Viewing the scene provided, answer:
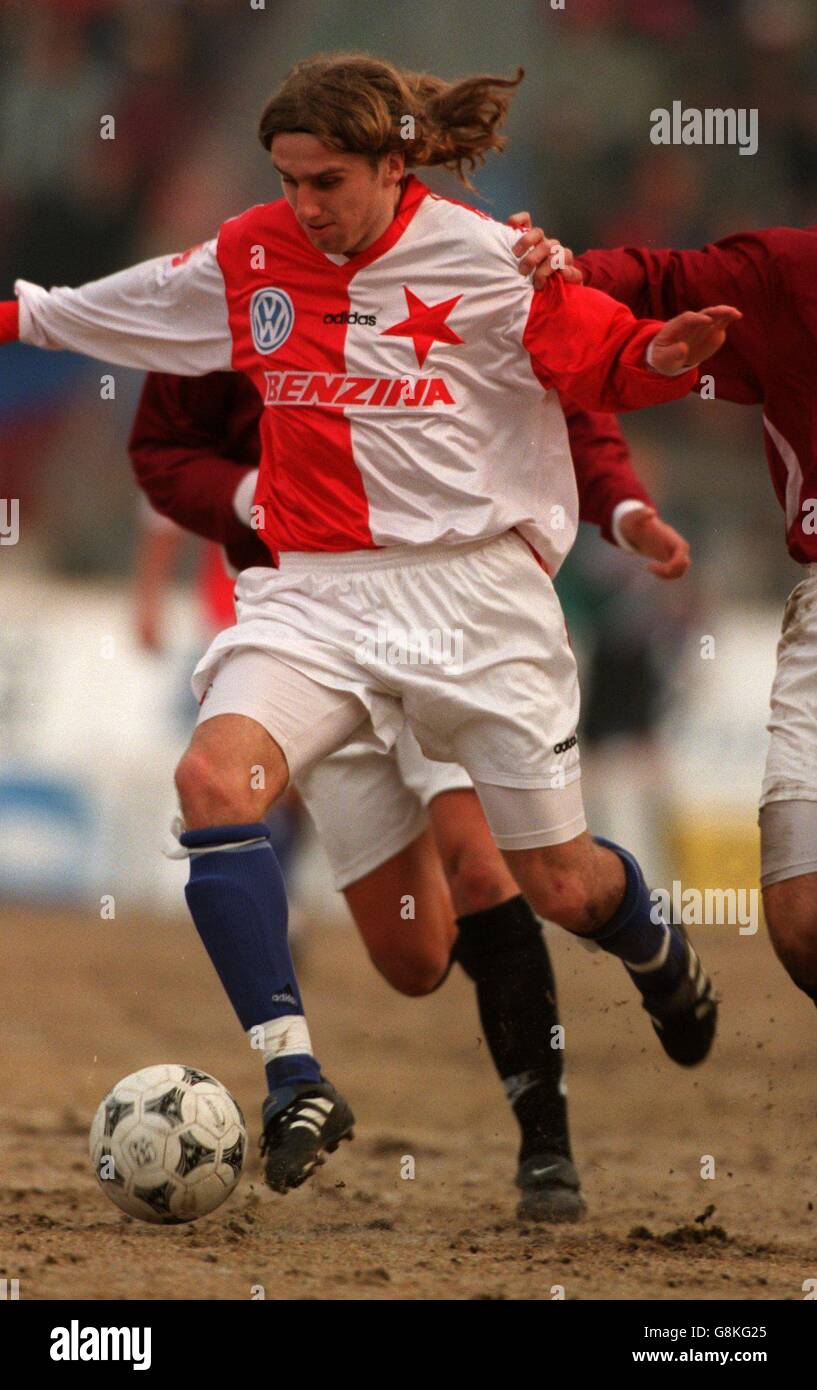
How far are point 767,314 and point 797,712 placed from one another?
0.92 metres

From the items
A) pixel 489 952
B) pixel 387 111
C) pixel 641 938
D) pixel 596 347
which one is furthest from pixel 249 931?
pixel 387 111

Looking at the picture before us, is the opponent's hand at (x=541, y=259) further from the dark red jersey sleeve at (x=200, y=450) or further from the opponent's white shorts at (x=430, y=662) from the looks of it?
the dark red jersey sleeve at (x=200, y=450)

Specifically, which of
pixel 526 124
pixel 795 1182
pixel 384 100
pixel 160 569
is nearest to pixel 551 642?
pixel 384 100

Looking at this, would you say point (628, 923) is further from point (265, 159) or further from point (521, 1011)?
point (265, 159)

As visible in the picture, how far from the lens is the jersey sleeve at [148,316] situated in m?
4.48

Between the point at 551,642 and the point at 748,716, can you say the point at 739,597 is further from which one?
the point at 551,642

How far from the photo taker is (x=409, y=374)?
4.24 meters

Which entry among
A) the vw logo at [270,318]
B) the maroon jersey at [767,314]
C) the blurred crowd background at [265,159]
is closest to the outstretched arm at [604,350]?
the maroon jersey at [767,314]

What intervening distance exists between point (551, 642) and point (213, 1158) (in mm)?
1371

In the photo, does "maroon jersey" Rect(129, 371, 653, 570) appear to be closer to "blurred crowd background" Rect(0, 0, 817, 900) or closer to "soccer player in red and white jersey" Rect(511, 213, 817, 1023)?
"soccer player in red and white jersey" Rect(511, 213, 817, 1023)

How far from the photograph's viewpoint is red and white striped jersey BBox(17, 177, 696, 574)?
4230 mm

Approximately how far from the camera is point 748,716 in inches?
411

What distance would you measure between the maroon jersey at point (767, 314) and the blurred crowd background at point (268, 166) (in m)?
7.14

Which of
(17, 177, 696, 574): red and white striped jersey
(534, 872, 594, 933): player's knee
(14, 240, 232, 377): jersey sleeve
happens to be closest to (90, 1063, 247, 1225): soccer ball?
(534, 872, 594, 933): player's knee
